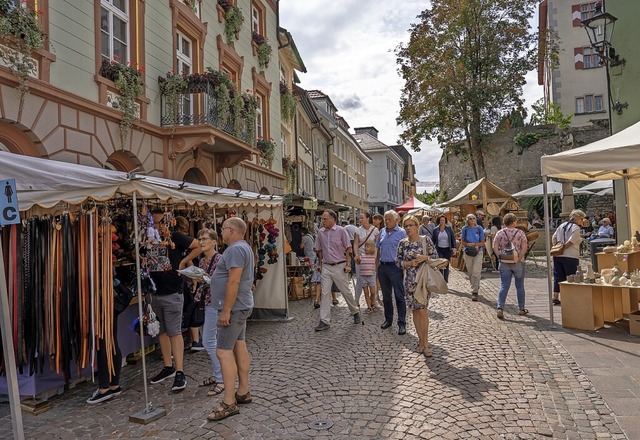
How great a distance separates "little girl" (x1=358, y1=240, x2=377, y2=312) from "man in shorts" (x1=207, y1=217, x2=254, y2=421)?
4.76 metres

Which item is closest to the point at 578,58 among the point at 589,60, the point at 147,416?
the point at 589,60

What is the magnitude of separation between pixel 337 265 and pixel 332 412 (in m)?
3.57

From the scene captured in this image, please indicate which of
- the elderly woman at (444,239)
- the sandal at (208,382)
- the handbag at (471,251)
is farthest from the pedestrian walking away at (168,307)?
the elderly woman at (444,239)

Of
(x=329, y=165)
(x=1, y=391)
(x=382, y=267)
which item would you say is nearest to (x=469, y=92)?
(x=329, y=165)

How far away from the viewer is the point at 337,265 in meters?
7.88

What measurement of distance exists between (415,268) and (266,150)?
11783 mm

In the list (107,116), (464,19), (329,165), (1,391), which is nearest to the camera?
(1,391)

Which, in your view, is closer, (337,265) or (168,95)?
(337,265)

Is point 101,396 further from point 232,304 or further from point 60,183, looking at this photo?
point 60,183

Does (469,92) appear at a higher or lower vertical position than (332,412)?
higher

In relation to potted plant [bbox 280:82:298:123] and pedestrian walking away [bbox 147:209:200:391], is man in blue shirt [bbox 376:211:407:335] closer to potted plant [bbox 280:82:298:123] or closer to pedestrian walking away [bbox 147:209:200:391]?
pedestrian walking away [bbox 147:209:200:391]

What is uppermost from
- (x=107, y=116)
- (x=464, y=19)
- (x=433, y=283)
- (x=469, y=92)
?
(x=464, y=19)

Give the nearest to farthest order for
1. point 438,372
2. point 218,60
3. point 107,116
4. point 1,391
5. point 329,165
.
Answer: point 1,391 < point 438,372 < point 107,116 < point 218,60 < point 329,165

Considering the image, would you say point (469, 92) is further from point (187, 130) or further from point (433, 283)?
point (433, 283)
